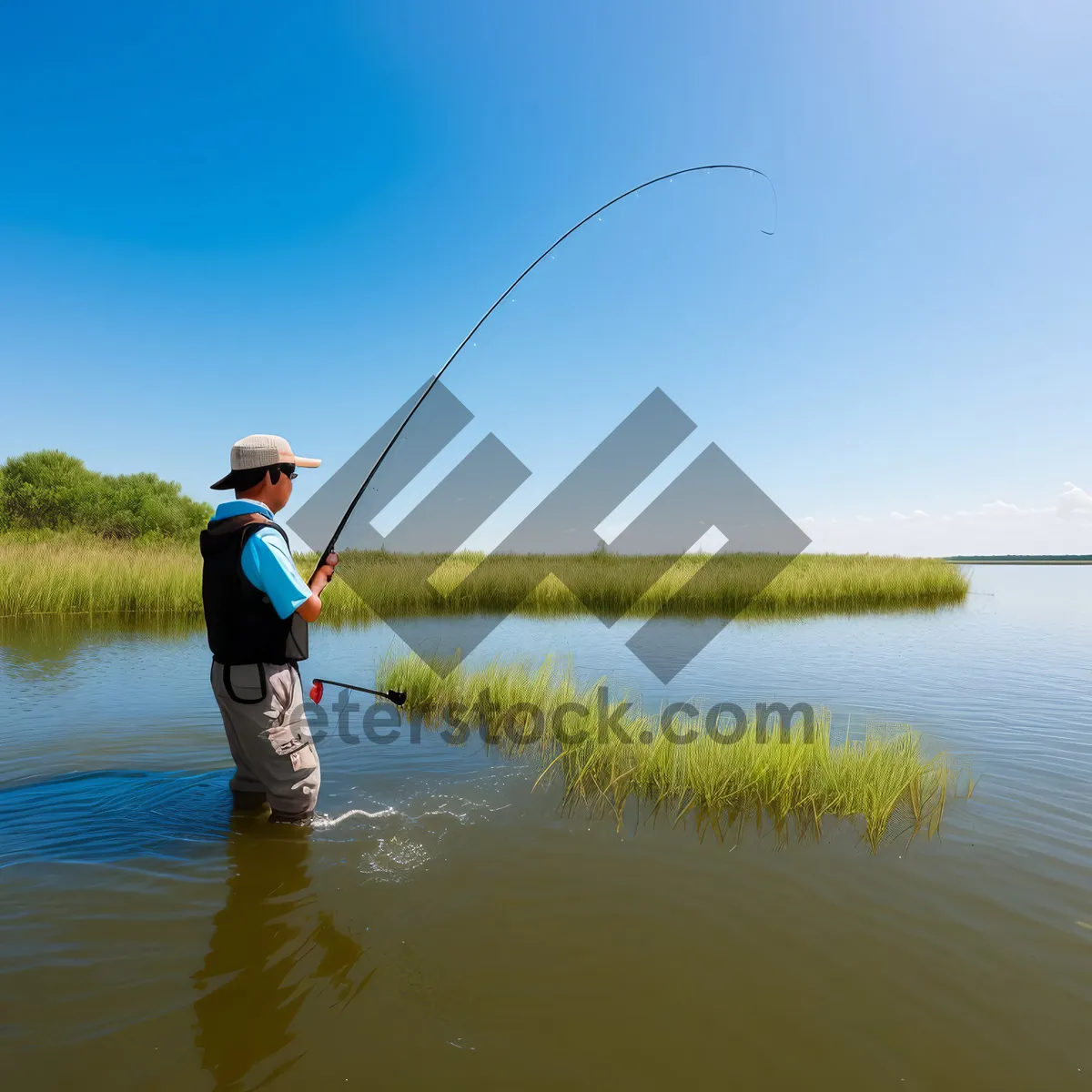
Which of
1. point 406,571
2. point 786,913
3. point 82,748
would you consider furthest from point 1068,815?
point 406,571

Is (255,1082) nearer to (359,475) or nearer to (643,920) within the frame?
(643,920)

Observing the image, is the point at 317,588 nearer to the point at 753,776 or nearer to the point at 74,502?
the point at 753,776

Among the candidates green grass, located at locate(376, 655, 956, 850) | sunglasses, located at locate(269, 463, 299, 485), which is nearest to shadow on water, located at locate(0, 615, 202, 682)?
sunglasses, located at locate(269, 463, 299, 485)

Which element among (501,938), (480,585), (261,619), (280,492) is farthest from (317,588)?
(480,585)

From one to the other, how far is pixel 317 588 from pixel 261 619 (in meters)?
0.33

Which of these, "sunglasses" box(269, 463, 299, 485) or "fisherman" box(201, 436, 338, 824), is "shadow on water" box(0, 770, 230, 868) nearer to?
"fisherman" box(201, 436, 338, 824)

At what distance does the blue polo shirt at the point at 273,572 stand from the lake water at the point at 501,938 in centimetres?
137

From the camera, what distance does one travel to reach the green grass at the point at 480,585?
1631 cm

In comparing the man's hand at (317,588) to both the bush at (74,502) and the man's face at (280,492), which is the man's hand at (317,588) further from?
the bush at (74,502)

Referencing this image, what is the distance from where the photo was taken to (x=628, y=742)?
5.36 m

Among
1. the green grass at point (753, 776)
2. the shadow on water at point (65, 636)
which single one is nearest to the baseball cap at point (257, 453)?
the green grass at point (753, 776)

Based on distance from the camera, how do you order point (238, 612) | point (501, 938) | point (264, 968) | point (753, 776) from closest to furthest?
point (264, 968) < point (501, 938) < point (238, 612) < point (753, 776)

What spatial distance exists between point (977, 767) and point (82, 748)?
7.36 m

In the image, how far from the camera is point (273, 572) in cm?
352
